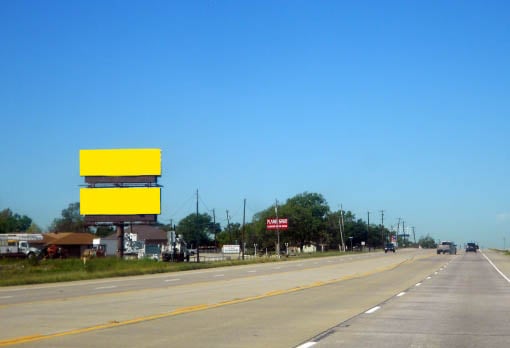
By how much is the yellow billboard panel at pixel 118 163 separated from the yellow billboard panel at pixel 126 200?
5.53 feet

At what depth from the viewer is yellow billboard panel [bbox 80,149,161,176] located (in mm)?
77812

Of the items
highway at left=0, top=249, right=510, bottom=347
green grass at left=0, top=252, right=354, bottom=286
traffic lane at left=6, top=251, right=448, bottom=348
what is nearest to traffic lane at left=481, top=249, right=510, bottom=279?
highway at left=0, top=249, right=510, bottom=347

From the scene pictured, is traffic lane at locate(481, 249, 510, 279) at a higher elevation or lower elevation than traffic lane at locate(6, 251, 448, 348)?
higher

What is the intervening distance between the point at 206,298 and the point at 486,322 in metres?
9.73

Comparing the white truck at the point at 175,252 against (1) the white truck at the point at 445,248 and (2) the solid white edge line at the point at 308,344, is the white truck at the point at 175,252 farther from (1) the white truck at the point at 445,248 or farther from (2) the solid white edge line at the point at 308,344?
(2) the solid white edge line at the point at 308,344

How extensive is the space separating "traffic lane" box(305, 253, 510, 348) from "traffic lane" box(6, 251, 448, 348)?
0.63 meters

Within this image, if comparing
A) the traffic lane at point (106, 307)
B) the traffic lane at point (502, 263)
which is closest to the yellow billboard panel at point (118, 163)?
the traffic lane at point (502, 263)

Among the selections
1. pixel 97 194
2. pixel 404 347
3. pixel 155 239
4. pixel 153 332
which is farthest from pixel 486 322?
pixel 155 239

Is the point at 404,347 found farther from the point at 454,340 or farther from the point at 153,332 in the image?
the point at 153,332

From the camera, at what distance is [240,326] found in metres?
15.7

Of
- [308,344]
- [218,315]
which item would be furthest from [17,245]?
[308,344]

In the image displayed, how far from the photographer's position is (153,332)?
14.5 meters

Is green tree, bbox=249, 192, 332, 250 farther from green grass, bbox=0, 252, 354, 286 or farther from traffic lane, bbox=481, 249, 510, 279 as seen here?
green grass, bbox=0, 252, 354, 286

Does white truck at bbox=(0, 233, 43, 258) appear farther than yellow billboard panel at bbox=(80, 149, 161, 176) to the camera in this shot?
Yes
